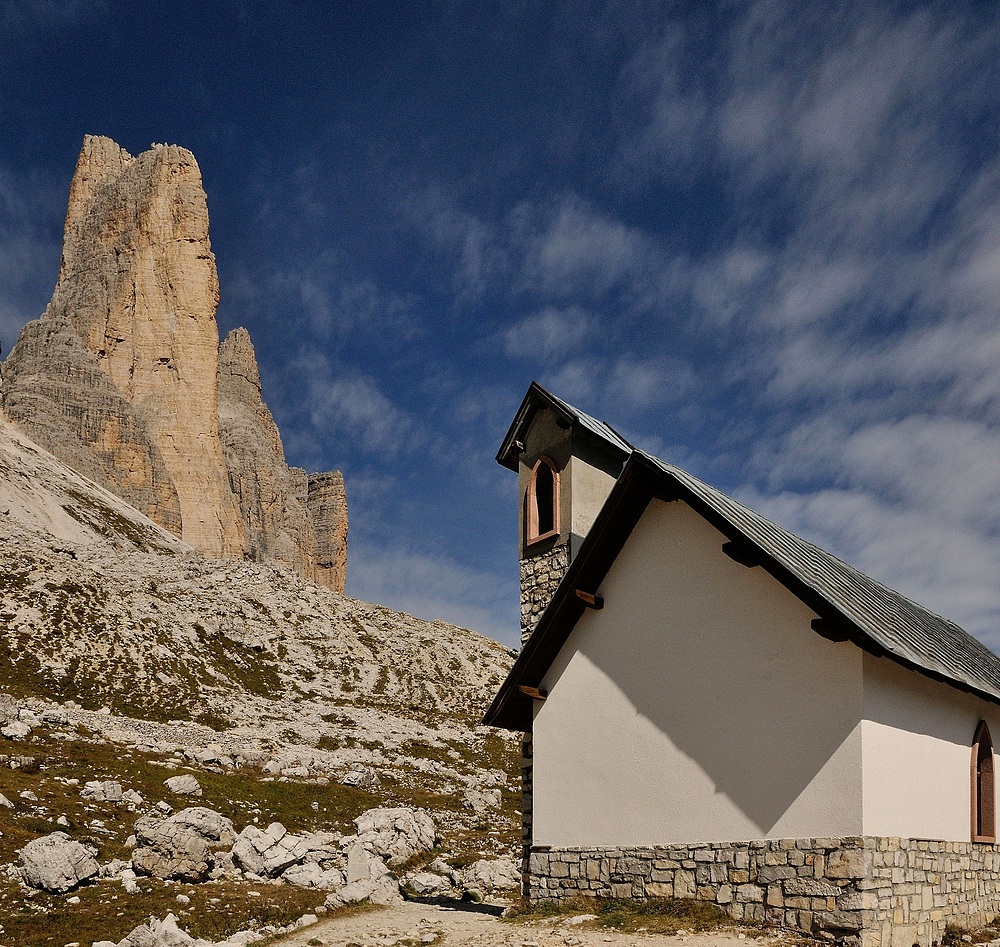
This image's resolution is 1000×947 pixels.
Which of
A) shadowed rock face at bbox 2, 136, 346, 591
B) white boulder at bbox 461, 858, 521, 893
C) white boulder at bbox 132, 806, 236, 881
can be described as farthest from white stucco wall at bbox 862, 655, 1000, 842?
shadowed rock face at bbox 2, 136, 346, 591

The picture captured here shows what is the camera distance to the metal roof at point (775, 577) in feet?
42.5

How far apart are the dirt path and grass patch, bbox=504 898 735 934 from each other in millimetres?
328

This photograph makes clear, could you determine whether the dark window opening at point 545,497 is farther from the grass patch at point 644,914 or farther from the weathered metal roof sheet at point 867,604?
the grass patch at point 644,914

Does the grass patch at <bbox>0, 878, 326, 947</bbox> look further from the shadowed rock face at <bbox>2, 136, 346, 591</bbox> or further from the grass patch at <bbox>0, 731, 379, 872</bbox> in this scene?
the shadowed rock face at <bbox>2, 136, 346, 591</bbox>

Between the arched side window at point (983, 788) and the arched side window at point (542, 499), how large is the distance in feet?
30.9

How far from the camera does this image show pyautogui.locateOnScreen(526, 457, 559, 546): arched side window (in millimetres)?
20000

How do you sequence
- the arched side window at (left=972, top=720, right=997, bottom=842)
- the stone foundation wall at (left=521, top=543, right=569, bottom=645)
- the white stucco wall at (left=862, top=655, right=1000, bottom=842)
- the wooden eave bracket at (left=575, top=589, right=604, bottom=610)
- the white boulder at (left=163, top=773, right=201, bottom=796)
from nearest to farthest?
the white stucco wall at (left=862, top=655, right=1000, bottom=842)
the wooden eave bracket at (left=575, top=589, right=604, bottom=610)
the arched side window at (left=972, top=720, right=997, bottom=842)
the stone foundation wall at (left=521, top=543, right=569, bottom=645)
the white boulder at (left=163, top=773, right=201, bottom=796)

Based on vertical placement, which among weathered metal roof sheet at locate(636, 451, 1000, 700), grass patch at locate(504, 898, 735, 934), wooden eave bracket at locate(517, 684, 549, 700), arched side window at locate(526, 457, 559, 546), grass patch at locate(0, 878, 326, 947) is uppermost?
arched side window at locate(526, 457, 559, 546)

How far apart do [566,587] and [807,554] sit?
14.9 ft

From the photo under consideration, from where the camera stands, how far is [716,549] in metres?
14.8

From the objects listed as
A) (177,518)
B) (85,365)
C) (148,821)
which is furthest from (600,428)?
(85,365)

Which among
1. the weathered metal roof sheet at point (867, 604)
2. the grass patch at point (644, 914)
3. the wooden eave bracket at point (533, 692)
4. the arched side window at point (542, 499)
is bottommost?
the grass patch at point (644, 914)

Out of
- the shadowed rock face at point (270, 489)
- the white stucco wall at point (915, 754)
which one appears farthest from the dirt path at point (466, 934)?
the shadowed rock face at point (270, 489)

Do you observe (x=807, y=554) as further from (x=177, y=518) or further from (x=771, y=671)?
(x=177, y=518)
